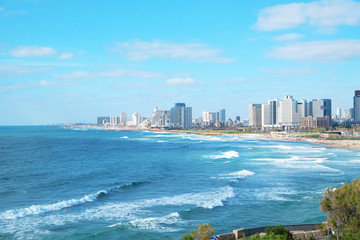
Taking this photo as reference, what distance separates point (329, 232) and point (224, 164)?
37166mm

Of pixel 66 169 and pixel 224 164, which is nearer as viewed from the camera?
pixel 66 169

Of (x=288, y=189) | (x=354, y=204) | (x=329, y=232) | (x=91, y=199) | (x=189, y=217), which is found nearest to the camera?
(x=354, y=204)

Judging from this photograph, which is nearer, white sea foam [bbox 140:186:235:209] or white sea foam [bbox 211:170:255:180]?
white sea foam [bbox 140:186:235:209]

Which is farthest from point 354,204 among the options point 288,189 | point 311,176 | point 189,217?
point 311,176

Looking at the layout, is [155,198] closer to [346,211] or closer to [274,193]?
[274,193]

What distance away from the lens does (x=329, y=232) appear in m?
18.7

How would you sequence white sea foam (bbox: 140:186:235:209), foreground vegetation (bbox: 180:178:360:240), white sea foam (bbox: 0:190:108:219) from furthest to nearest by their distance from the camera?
white sea foam (bbox: 140:186:235:209)
white sea foam (bbox: 0:190:108:219)
foreground vegetation (bbox: 180:178:360:240)

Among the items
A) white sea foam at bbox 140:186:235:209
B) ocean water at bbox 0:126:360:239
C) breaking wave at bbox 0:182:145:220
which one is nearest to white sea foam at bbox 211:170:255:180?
ocean water at bbox 0:126:360:239

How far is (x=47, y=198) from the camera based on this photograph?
3159cm

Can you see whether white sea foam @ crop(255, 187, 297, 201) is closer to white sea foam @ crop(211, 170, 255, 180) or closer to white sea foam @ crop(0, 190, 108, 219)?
white sea foam @ crop(211, 170, 255, 180)

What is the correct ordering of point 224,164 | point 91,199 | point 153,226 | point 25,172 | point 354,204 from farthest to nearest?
1. point 224,164
2. point 25,172
3. point 91,199
4. point 153,226
5. point 354,204

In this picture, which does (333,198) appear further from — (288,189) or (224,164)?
(224,164)

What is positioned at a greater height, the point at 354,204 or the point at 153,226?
the point at 354,204

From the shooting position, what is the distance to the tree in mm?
15195
